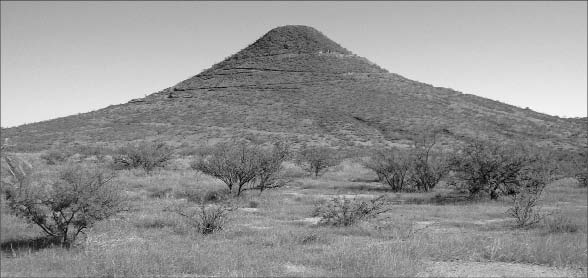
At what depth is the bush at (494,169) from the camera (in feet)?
57.8

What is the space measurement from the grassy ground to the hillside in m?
31.2

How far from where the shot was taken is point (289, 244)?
934cm

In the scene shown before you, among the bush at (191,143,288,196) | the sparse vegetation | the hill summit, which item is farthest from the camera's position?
the hill summit

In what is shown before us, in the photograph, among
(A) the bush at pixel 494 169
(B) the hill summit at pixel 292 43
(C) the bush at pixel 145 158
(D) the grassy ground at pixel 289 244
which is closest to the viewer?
(D) the grassy ground at pixel 289 244

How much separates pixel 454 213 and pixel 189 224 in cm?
751

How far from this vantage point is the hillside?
50062mm

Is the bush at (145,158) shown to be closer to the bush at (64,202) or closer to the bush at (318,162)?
the bush at (318,162)

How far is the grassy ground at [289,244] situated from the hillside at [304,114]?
31.2 m

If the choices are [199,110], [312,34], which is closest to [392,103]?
[199,110]

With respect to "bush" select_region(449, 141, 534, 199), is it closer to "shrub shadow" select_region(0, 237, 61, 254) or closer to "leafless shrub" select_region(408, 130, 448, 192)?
"leafless shrub" select_region(408, 130, 448, 192)

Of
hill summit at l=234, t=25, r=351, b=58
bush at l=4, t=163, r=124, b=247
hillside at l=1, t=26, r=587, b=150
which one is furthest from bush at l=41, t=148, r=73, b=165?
hill summit at l=234, t=25, r=351, b=58

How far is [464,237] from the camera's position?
1030 centimetres

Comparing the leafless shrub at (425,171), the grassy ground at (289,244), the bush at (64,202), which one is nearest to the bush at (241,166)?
the grassy ground at (289,244)

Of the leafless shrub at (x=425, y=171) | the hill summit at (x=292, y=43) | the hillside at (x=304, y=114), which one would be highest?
the hill summit at (x=292, y=43)
